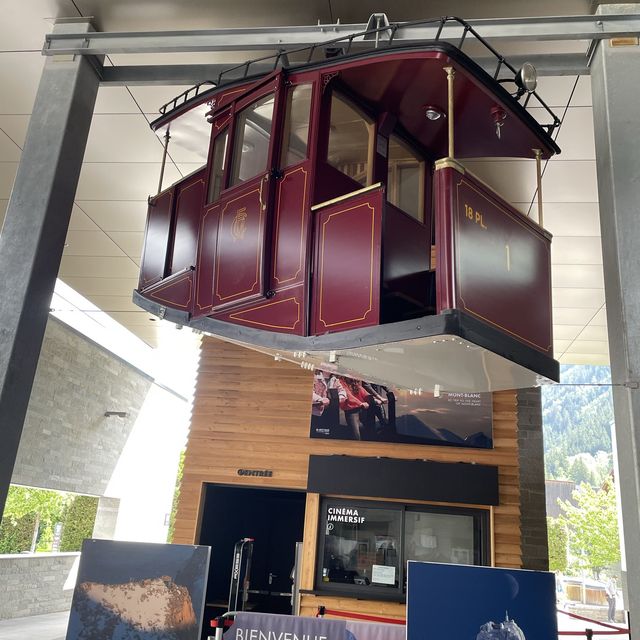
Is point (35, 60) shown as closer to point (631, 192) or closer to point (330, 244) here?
point (330, 244)

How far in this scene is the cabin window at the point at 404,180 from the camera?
4.32 m

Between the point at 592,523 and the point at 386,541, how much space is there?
2346 cm

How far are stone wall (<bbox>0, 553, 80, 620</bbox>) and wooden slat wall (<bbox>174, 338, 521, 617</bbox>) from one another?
5047 millimetres

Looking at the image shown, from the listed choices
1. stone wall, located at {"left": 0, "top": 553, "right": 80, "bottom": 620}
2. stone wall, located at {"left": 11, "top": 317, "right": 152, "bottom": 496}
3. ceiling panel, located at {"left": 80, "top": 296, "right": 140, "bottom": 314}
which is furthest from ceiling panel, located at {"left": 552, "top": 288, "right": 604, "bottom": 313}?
stone wall, located at {"left": 0, "top": 553, "right": 80, "bottom": 620}

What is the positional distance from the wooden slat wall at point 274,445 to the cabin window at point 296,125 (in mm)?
4084

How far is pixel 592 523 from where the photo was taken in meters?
26.6

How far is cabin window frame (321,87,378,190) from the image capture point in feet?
12.4

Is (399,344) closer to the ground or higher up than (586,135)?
closer to the ground

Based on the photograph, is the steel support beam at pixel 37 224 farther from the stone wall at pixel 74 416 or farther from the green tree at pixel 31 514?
the green tree at pixel 31 514

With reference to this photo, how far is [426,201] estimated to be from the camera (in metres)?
4.37

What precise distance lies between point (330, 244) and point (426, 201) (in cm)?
124

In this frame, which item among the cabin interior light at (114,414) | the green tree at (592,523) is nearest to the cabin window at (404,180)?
the cabin interior light at (114,414)

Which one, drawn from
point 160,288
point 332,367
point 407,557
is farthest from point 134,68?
point 407,557

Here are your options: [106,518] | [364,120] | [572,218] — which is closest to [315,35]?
[364,120]
